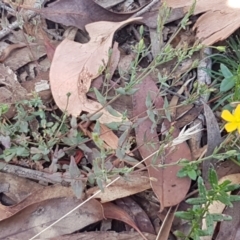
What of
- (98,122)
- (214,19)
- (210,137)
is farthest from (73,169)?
(214,19)

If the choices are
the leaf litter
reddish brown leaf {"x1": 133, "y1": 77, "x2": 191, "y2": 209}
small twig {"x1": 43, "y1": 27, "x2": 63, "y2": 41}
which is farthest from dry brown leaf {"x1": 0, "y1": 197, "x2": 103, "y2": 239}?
small twig {"x1": 43, "y1": 27, "x2": 63, "y2": 41}

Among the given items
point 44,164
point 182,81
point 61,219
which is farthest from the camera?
point 182,81

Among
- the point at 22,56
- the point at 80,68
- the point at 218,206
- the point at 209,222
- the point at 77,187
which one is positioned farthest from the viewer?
the point at 22,56

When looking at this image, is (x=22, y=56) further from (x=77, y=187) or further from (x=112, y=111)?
(x=77, y=187)

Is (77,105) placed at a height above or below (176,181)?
above

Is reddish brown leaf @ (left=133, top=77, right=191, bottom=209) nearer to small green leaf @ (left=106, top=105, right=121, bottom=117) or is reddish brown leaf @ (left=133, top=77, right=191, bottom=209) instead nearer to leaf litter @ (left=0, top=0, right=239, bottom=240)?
leaf litter @ (left=0, top=0, right=239, bottom=240)

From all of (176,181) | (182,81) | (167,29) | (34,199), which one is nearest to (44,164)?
(34,199)

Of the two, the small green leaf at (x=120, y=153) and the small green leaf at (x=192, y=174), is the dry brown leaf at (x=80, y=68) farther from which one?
the small green leaf at (x=192, y=174)

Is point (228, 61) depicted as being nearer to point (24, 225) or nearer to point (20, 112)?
point (20, 112)
